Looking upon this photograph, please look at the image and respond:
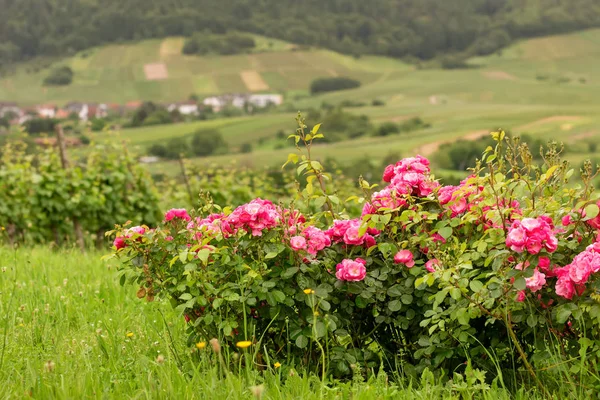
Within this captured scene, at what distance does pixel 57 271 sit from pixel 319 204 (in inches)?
134

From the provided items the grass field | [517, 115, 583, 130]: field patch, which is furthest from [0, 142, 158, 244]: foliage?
[517, 115, 583, 130]: field patch

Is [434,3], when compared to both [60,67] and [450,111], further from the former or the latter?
[60,67]

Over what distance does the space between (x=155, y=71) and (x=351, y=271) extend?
12952 centimetres

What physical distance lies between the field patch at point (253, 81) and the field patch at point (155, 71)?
→ 14231 mm

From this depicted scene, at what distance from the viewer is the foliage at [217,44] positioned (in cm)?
14000

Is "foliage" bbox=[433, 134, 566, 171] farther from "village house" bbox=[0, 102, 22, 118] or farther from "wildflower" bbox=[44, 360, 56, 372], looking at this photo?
"village house" bbox=[0, 102, 22, 118]

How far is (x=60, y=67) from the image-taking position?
419ft

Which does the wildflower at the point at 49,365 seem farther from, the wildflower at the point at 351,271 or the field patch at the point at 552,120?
the field patch at the point at 552,120

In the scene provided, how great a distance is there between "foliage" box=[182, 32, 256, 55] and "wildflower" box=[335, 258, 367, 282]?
140 meters

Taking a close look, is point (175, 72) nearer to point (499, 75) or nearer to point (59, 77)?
point (59, 77)

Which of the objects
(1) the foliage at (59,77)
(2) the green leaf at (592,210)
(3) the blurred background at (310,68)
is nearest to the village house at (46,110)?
(3) the blurred background at (310,68)

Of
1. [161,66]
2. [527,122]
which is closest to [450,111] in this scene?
[527,122]

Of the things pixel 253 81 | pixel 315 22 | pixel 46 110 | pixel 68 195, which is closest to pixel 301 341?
pixel 68 195

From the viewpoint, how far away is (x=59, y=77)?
124125mm
